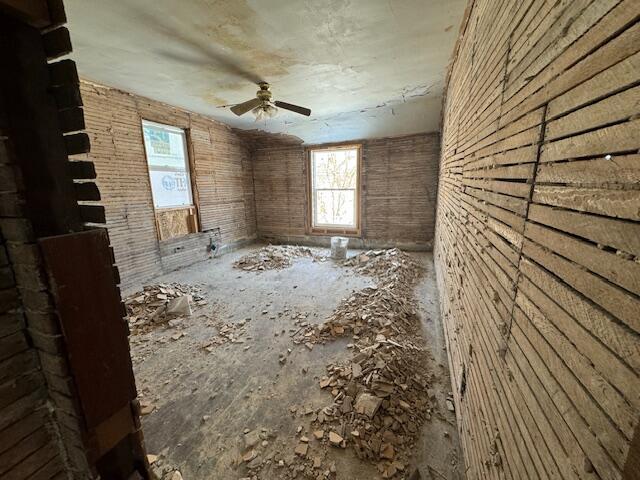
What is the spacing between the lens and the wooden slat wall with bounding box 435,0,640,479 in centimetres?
48

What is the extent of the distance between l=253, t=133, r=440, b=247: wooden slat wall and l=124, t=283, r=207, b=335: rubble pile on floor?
378 centimetres

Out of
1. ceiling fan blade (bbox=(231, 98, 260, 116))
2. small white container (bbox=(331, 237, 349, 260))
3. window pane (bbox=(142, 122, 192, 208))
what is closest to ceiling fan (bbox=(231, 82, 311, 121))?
ceiling fan blade (bbox=(231, 98, 260, 116))

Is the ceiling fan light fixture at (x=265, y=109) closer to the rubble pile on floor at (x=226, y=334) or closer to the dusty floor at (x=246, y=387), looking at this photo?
the dusty floor at (x=246, y=387)

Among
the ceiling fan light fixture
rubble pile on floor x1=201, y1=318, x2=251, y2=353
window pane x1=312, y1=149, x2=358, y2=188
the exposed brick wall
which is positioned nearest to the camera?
the exposed brick wall

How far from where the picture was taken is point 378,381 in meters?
2.02

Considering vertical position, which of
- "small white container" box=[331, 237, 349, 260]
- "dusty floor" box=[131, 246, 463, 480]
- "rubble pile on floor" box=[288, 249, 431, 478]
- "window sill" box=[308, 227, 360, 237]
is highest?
"window sill" box=[308, 227, 360, 237]

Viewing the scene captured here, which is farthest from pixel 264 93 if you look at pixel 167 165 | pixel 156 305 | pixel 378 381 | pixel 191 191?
pixel 378 381

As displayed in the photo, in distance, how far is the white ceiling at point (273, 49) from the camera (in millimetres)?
2221

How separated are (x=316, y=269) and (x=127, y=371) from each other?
417cm

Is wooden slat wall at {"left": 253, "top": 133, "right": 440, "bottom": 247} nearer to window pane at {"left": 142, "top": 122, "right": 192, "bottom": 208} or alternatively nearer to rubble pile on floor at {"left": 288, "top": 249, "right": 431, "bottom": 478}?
window pane at {"left": 142, "top": 122, "right": 192, "bottom": 208}

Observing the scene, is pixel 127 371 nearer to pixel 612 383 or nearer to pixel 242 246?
pixel 612 383

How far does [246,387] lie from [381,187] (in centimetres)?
520

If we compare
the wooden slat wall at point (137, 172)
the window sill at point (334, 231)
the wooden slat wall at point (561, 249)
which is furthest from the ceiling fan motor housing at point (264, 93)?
the window sill at point (334, 231)

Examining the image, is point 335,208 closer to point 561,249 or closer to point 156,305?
point 156,305
